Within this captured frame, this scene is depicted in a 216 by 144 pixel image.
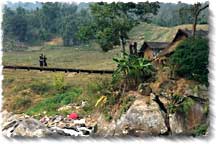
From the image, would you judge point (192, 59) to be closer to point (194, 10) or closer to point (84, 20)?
point (194, 10)

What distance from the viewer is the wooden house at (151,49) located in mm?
7793

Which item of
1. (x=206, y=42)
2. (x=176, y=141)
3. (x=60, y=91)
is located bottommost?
(x=176, y=141)

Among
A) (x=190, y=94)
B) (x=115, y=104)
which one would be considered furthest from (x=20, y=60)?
(x=190, y=94)

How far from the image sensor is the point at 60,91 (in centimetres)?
775

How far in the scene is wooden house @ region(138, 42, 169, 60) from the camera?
25.6 feet

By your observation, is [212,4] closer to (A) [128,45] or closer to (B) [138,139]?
(A) [128,45]

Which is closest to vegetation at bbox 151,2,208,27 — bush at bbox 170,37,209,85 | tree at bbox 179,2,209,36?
tree at bbox 179,2,209,36

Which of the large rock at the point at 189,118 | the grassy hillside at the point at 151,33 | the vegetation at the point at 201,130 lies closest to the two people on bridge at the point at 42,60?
the grassy hillside at the point at 151,33

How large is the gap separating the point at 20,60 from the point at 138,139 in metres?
1.45

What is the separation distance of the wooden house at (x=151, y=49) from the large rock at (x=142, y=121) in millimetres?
487

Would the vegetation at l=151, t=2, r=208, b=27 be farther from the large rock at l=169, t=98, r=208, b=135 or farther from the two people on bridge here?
the two people on bridge

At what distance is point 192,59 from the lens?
7723 mm

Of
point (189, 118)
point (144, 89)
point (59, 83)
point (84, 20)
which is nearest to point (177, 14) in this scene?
point (144, 89)

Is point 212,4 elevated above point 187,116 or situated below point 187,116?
above
